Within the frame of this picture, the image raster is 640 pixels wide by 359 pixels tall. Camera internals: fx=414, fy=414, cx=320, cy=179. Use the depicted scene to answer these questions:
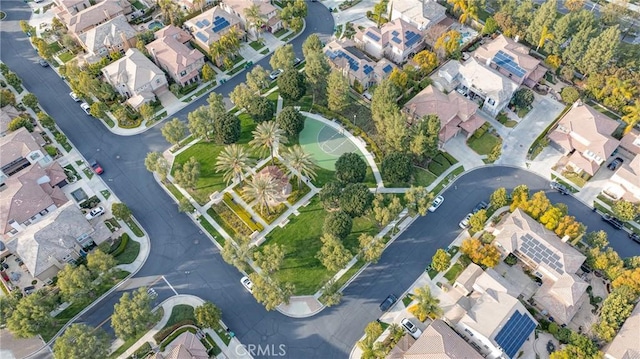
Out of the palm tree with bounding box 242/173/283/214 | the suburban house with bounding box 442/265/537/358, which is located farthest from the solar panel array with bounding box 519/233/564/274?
the palm tree with bounding box 242/173/283/214

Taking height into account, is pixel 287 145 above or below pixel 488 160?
below

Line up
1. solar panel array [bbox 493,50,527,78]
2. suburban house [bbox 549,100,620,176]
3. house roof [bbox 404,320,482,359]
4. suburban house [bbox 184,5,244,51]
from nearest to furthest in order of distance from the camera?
house roof [bbox 404,320,482,359], suburban house [bbox 549,100,620,176], solar panel array [bbox 493,50,527,78], suburban house [bbox 184,5,244,51]

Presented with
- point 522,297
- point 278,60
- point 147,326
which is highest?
point 278,60

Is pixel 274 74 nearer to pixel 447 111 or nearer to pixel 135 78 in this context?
pixel 135 78

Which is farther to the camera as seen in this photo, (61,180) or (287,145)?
(287,145)

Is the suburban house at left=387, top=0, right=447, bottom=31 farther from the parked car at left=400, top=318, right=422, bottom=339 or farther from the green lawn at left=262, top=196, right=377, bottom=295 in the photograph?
the parked car at left=400, top=318, right=422, bottom=339

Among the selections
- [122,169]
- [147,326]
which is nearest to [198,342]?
[147,326]

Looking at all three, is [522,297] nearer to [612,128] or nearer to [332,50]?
[612,128]
